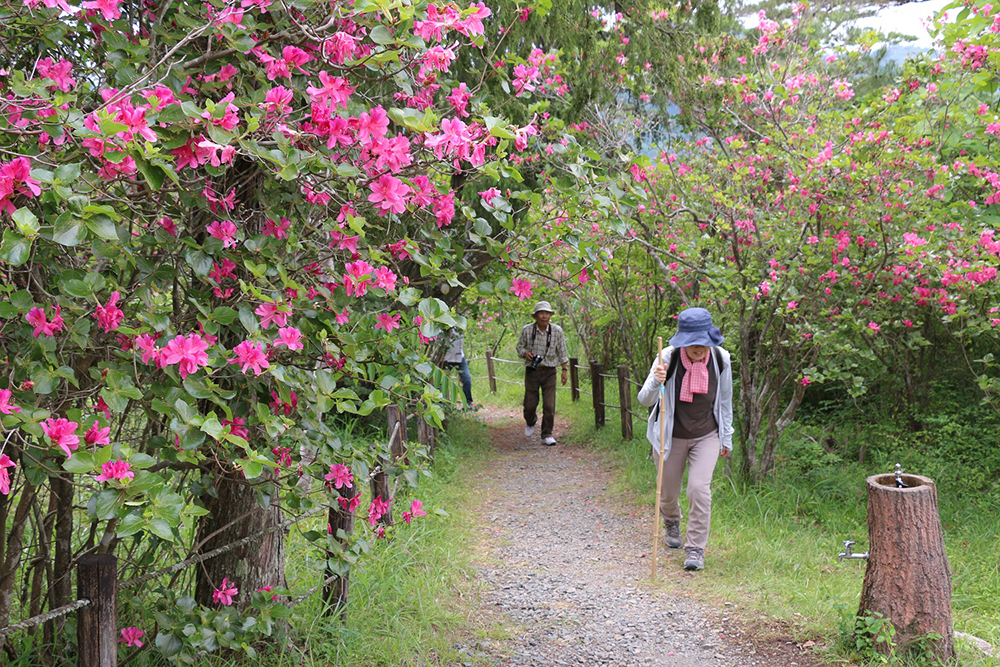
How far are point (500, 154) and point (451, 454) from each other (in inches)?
235

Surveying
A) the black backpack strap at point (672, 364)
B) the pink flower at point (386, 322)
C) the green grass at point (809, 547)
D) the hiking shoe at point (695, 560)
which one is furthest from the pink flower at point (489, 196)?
the hiking shoe at point (695, 560)

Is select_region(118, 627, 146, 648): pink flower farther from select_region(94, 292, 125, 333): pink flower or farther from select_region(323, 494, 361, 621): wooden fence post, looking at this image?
select_region(94, 292, 125, 333): pink flower

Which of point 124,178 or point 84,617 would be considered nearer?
point 124,178

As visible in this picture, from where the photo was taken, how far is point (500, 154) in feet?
8.45

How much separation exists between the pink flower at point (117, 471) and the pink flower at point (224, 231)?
761 mm

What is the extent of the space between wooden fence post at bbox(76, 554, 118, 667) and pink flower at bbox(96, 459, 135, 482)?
2.52ft

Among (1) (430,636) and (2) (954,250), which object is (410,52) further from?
(2) (954,250)

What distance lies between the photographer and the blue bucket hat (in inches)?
193

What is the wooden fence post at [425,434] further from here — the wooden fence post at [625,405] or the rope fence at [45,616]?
the rope fence at [45,616]

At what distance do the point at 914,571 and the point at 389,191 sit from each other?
9.68ft

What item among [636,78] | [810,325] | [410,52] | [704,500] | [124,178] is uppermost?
[636,78]

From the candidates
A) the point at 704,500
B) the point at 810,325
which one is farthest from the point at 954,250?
the point at 704,500

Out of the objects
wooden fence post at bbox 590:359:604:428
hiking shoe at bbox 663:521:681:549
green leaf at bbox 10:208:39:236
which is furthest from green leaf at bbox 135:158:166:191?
wooden fence post at bbox 590:359:604:428

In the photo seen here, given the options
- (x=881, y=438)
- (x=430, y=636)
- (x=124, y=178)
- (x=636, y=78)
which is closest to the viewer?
(x=124, y=178)
